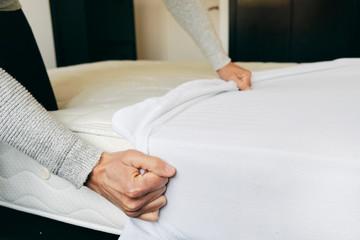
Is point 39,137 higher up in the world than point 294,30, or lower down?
higher up

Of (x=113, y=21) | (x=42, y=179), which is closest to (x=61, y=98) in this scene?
(x=42, y=179)

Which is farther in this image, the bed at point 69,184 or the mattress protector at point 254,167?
the bed at point 69,184

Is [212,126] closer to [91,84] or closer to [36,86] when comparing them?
[36,86]

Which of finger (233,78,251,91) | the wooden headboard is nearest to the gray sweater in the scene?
finger (233,78,251,91)

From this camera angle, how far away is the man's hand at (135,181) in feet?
1.57

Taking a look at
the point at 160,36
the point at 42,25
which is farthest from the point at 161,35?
the point at 42,25

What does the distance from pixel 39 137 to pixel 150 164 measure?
0.19 meters

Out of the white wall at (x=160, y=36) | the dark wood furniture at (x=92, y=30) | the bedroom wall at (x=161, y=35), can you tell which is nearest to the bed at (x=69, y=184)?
the dark wood furniture at (x=92, y=30)

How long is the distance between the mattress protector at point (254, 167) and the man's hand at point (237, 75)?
0.23m

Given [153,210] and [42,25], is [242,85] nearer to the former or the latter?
[153,210]

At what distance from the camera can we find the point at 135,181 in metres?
0.47

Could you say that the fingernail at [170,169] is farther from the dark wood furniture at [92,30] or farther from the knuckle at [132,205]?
the dark wood furniture at [92,30]

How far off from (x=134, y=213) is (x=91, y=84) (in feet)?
2.28

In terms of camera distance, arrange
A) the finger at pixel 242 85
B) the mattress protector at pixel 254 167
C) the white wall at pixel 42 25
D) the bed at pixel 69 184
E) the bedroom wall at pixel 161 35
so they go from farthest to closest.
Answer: the bedroom wall at pixel 161 35 < the white wall at pixel 42 25 < the finger at pixel 242 85 < the bed at pixel 69 184 < the mattress protector at pixel 254 167
